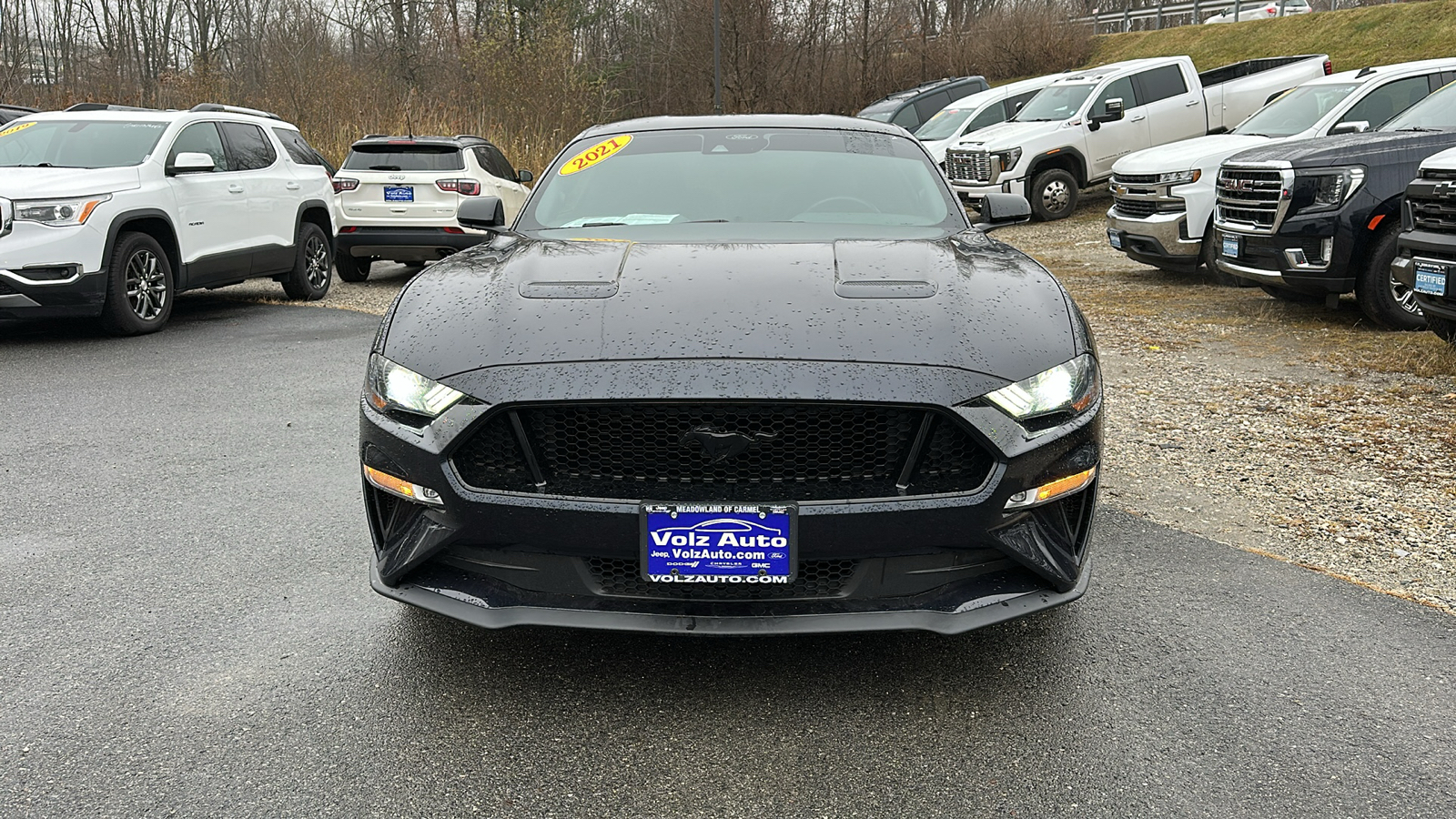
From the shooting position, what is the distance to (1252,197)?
868 cm

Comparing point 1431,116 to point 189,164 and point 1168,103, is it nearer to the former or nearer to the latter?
point 1168,103

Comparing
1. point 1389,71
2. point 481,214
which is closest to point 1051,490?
point 481,214

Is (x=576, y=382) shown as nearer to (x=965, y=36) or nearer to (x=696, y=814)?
(x=696, y=814)

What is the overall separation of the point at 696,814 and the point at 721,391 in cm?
92

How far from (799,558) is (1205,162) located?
9.41 metres

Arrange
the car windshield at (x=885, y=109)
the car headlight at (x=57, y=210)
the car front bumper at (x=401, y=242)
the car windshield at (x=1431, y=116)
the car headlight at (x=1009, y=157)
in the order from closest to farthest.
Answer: the car headlight at (x=57, y=210) → the car windshield at (x=1431, y=116) → the car front bumper at (x=401, y=242) → the car headlight at (x=1009, y=157) → the car windshield at (x=885, y=109)

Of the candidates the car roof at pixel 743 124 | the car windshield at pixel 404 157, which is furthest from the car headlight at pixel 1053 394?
the car windshield at pixel 404 157

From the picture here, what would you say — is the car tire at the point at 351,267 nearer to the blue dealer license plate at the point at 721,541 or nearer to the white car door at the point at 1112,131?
the white car door at the point at 1112,131

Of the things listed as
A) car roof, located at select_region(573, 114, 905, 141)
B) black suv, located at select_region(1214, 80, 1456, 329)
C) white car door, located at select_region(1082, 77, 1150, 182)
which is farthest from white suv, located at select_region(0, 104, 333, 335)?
white car door, located at select_region(1082, 77, 1150, 182)

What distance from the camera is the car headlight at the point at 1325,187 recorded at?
8.00 metres

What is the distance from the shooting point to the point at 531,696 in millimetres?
2961

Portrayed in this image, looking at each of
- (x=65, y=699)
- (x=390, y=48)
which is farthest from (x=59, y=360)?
(x=390, y=48)

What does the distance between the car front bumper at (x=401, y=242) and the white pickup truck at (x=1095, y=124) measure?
311 inches

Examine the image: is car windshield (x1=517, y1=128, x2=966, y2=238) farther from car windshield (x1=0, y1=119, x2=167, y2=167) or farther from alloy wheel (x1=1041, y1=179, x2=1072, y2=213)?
alloy wheel (x1=1041, y1=179, x2=1072, y2=213)
